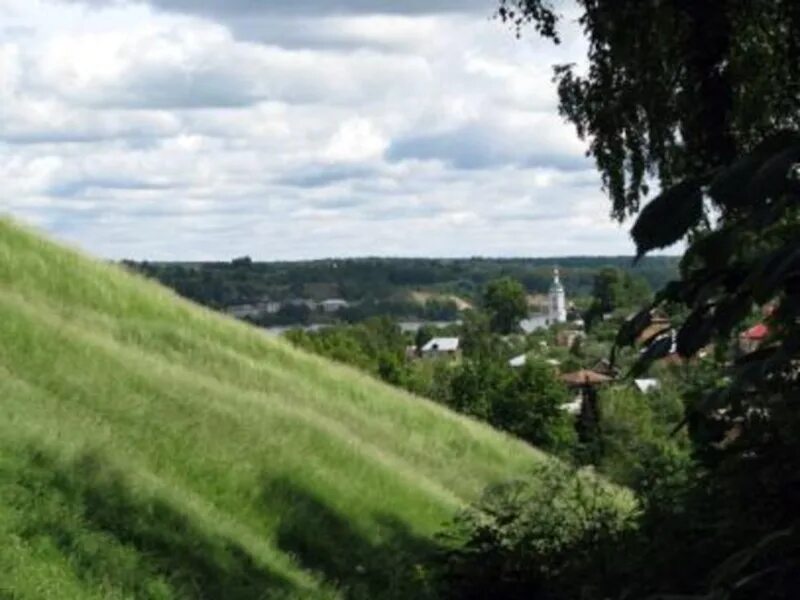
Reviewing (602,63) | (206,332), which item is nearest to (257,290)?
(206,332)

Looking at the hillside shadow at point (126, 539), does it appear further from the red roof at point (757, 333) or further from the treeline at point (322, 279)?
the treeline at point (322, 279)

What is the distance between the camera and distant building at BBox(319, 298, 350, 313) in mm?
150500

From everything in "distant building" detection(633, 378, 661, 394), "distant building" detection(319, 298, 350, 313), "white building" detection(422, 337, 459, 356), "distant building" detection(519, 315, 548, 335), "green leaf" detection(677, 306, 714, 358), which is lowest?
"white building" detection(422, 337, 459, 356)

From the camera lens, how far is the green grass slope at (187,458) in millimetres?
10305

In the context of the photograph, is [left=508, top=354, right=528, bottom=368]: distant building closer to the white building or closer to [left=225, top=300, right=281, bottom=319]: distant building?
the white building

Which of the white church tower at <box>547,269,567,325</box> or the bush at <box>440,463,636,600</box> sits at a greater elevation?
the bush at <box>440,463,636,600</box>

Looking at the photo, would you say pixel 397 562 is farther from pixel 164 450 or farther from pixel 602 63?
pixel 602 63

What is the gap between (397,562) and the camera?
13938 mm

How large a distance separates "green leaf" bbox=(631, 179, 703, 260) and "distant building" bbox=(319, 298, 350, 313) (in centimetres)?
14565

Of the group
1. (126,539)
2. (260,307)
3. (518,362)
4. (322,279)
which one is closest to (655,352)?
(126,539)

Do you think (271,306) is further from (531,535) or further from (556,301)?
(531,535)

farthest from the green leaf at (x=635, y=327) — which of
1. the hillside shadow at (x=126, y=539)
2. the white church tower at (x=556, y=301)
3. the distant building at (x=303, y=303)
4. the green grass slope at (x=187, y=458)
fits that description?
the white church tower at (x=556, y=301)

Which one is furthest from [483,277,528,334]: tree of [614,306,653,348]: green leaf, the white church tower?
[614,306,653,348]: green leaf

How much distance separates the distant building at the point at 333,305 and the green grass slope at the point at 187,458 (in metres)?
124
